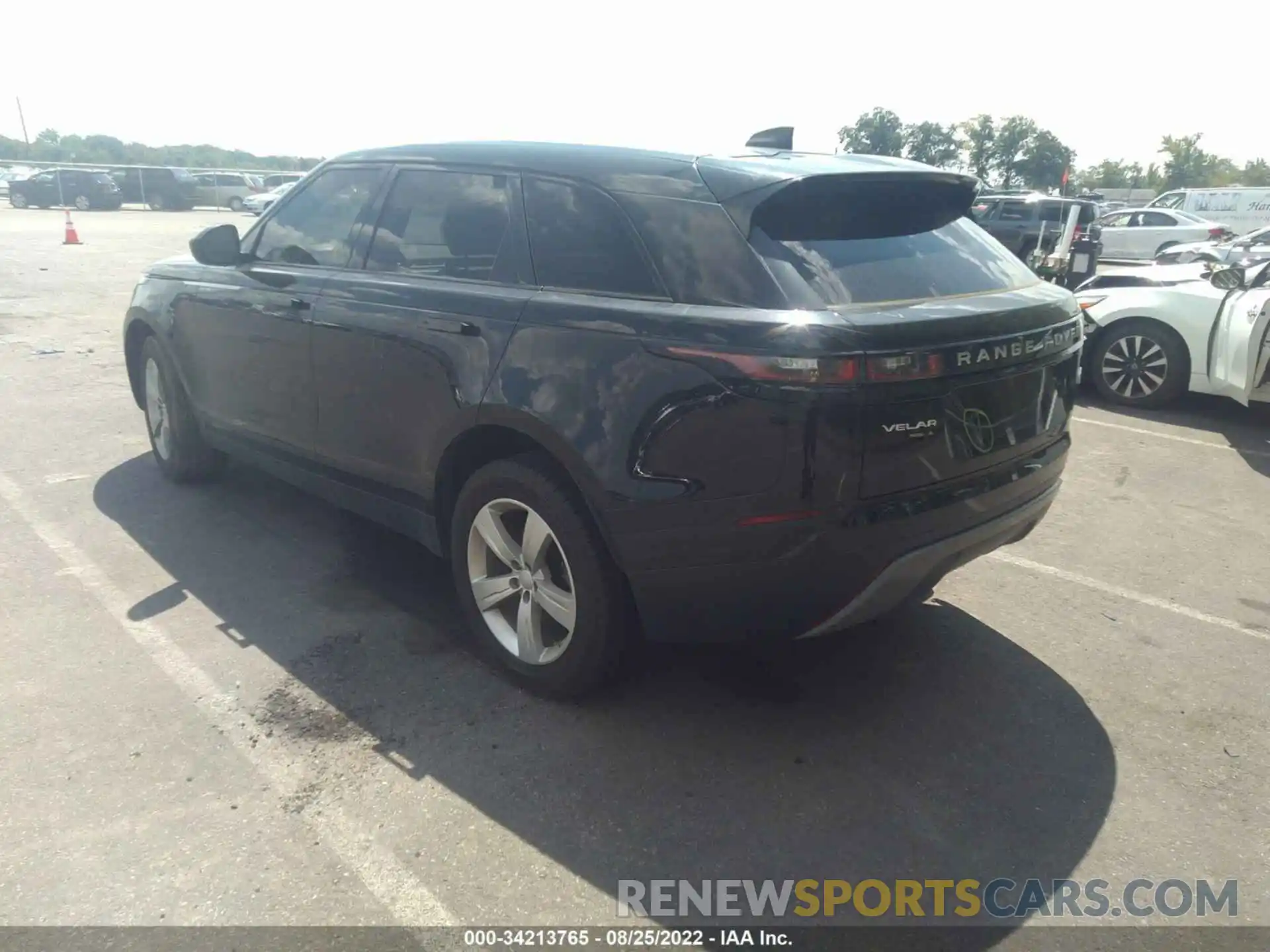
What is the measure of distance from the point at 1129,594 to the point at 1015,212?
18.0 meters

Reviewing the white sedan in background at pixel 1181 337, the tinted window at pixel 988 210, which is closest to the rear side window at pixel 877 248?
the white sedan in background at pixel 1181 337

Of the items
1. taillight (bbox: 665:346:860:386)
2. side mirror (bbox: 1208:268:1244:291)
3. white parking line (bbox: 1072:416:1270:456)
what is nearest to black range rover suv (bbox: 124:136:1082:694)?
taillight (bbox: 665:346:860:386)

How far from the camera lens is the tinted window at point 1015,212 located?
2005 cm

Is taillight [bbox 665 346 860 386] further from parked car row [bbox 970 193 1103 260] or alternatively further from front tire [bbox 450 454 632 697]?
parked car row [bbox 970 193 1103 260]

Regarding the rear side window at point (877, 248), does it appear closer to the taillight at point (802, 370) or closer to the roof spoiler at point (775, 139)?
the taillight at point (802, 370)

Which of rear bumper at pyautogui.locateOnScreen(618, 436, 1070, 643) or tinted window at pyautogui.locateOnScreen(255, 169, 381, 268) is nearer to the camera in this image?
rear bumper at pyautogui.locateOnScreen(618, 436, 1070, 643)

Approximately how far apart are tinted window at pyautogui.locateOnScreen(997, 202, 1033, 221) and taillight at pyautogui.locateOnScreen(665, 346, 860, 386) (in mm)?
19613

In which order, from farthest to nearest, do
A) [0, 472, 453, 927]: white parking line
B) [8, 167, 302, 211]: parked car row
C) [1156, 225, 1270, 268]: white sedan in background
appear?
1. [8, 167, 302, 211]: parked car row
2. [1156, 225, 1270, 268]: white sedan in background
3. [0, 472, 453, 927]: white parking line

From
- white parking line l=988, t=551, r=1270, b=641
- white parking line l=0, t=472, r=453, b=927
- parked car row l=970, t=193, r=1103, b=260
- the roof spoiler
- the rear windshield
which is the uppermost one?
the roof spoiler

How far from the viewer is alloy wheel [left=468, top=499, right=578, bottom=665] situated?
3.25 meters

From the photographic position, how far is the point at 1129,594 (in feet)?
14.2

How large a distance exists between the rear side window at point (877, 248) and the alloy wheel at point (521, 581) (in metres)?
1.15

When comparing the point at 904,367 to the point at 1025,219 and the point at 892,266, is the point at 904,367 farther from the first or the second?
the point at 1025,219

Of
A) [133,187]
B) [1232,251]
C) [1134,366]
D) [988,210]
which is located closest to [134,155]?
[133,187]
